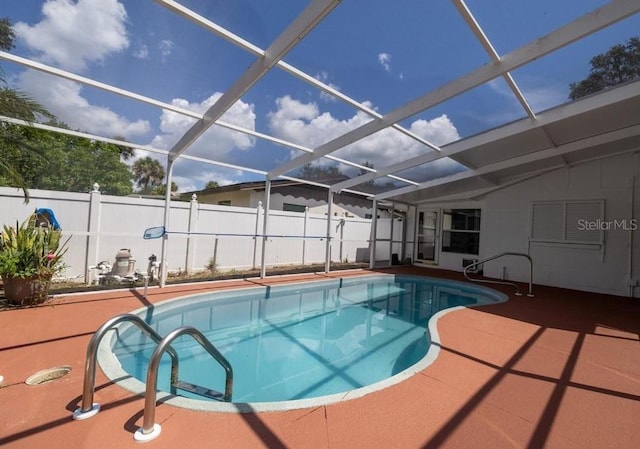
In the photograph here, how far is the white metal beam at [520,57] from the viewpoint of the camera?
341 centimetres

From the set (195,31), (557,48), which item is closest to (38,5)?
(195,31)

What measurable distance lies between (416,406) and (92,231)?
24.0ft

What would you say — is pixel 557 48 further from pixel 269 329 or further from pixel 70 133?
pixel 70 133

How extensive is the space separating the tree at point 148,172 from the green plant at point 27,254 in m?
25.9

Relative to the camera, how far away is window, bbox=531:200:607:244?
332 inches

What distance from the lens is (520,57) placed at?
4.00 metres

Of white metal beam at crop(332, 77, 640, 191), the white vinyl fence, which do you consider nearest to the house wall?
white metal beam at crop(332, 77, 640, 191)

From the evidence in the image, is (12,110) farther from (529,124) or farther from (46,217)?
(529,124)

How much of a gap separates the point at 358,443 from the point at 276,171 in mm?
6868

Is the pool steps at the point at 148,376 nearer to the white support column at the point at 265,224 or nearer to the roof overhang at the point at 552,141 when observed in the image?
the white support column at the point at 265,224

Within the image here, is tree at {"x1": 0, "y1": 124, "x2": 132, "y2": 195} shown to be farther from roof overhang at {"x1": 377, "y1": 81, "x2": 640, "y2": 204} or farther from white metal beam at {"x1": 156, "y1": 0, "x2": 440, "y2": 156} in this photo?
roof overhang at {"x1": 377, "y1": 81, "x2": 640, "y2": 204}

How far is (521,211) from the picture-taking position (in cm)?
987

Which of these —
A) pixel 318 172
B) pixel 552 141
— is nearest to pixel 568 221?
pixel 552 141

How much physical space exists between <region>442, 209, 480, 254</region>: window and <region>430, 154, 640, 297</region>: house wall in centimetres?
47
